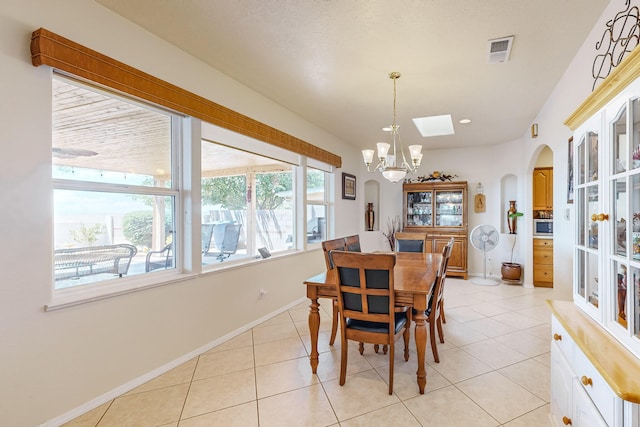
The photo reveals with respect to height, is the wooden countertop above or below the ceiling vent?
below

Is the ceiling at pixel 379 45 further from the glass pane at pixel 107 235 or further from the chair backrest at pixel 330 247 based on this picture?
the chair backrest at pixel 330 247

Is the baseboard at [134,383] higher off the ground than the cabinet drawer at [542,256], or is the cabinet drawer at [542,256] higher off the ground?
the cabinet drawer at [542,256]

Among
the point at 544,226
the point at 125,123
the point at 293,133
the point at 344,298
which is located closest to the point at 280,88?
the point at 293,133

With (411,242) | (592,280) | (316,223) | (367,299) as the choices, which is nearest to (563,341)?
(592,280)

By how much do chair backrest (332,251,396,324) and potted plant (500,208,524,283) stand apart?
434cm

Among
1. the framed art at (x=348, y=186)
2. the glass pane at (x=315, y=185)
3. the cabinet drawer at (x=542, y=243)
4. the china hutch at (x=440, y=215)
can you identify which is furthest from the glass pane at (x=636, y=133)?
the china hutch at (x=440, y=215)

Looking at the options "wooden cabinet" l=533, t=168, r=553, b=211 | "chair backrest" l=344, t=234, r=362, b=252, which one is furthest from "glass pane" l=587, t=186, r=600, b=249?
"wooden cabinet" l=533, t=168, r=553, b=211

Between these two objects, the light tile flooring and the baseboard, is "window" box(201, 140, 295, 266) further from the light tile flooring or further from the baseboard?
the light tile flooring

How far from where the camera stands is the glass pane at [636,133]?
1.14m

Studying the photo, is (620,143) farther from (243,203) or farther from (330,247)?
(243,203)

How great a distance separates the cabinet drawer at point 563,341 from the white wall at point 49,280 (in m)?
1.86

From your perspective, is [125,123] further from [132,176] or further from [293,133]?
[293,133]

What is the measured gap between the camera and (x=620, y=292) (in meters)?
1.28

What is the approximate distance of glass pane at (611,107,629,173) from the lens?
1214 millimetres
